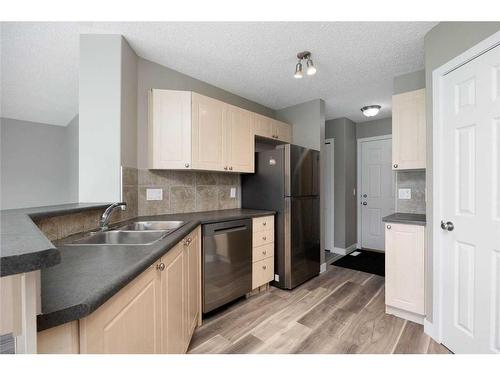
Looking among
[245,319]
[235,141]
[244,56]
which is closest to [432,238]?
[245,319]

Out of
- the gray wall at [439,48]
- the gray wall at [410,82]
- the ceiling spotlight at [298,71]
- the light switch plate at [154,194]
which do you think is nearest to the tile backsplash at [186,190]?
the light switch plate at [154,194]

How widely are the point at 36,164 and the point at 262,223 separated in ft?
15.8

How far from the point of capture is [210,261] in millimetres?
1900

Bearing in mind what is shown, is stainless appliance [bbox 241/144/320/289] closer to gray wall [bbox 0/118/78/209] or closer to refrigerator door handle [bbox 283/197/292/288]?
refrigerator door handle [bbox 283/197/292/288]

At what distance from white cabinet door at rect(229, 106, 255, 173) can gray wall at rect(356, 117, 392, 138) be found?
2.60 metres

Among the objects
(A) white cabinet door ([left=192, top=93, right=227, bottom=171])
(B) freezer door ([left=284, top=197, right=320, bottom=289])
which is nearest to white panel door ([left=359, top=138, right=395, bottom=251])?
(B) freezer door ([left=284, top=197, right=320, bottom=289])

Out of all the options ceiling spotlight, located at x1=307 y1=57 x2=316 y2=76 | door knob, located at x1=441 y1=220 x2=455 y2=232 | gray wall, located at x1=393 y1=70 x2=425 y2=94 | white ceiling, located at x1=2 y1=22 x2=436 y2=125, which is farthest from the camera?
gray wall, located at x1=393 y1=70 x2=425 y2=94

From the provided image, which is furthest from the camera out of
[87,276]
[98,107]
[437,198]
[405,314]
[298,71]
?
[298,71]

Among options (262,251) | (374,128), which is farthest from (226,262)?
(374,128)

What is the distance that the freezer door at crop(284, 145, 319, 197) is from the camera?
8.07 feet

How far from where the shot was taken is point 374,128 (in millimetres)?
4004

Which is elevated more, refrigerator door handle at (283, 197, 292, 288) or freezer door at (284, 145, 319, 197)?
freezer door at (284, 145, 319, 197)

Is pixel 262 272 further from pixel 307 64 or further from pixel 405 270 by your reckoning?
pixel 307 64

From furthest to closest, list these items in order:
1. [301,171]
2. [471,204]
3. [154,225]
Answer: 1. [301,171]
2. [154,225]
3. [471,204]
